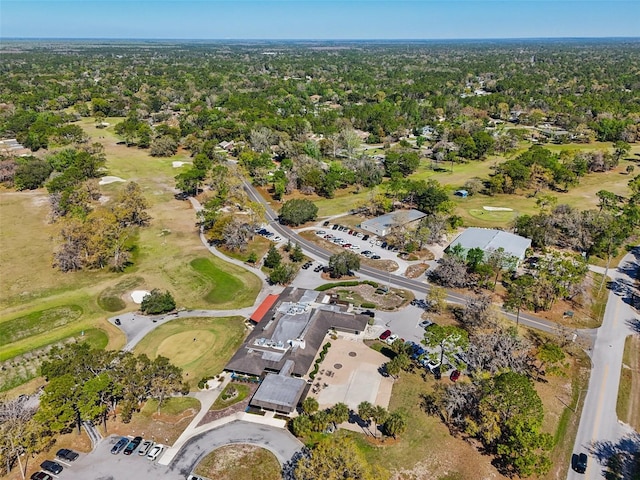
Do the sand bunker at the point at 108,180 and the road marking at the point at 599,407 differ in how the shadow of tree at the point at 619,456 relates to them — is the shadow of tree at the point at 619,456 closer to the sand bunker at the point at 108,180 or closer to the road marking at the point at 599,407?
the road marking at the point at 599,407

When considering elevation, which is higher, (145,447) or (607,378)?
(607,378)

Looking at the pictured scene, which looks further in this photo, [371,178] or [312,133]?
[312,133]

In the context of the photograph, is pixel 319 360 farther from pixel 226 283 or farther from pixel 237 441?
pixel 226 283

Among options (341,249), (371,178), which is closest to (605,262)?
(341,249)

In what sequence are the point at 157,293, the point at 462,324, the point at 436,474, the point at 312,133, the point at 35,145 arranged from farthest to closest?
the point at 312,133
the point at 35,145
the point at 157,293
the point at 462,324
the point at 436,474

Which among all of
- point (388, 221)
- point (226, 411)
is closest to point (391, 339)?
point (226, 411)

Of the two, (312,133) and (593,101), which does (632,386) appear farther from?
(593,101)
